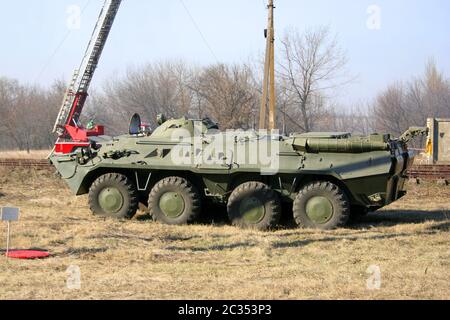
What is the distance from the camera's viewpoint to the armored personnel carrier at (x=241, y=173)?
12891mm

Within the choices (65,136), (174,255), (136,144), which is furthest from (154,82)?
(174,255)

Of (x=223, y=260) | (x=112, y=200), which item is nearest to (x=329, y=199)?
(x=223, y=260)

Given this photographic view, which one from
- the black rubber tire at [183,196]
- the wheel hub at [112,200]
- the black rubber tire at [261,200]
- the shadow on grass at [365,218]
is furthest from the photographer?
the wheel hub at [112,200]

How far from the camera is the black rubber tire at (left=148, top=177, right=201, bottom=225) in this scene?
13609mm

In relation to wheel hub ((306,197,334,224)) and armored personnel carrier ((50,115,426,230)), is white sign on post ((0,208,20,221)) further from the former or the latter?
wheel hub ((306,197,334,224))

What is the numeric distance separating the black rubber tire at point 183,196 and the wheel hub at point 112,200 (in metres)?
0.76

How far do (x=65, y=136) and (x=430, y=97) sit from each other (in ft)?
94.9

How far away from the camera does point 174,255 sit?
10.4m

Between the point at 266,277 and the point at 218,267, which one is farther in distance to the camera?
the point at 218,267

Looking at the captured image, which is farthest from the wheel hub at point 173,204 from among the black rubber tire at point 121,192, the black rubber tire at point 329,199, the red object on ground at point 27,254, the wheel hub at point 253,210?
the red object on ground at point 27,254

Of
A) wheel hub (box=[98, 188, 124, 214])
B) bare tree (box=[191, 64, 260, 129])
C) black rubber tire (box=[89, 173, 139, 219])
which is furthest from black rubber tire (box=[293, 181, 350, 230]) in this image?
bare tree (box=[191, 64, 260, 129])

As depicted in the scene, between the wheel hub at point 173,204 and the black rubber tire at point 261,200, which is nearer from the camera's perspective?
the black rubber tire at point 261,200

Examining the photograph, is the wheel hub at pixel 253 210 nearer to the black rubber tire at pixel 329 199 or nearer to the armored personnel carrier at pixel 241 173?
the armored personnel carrier at pixel 241 173
